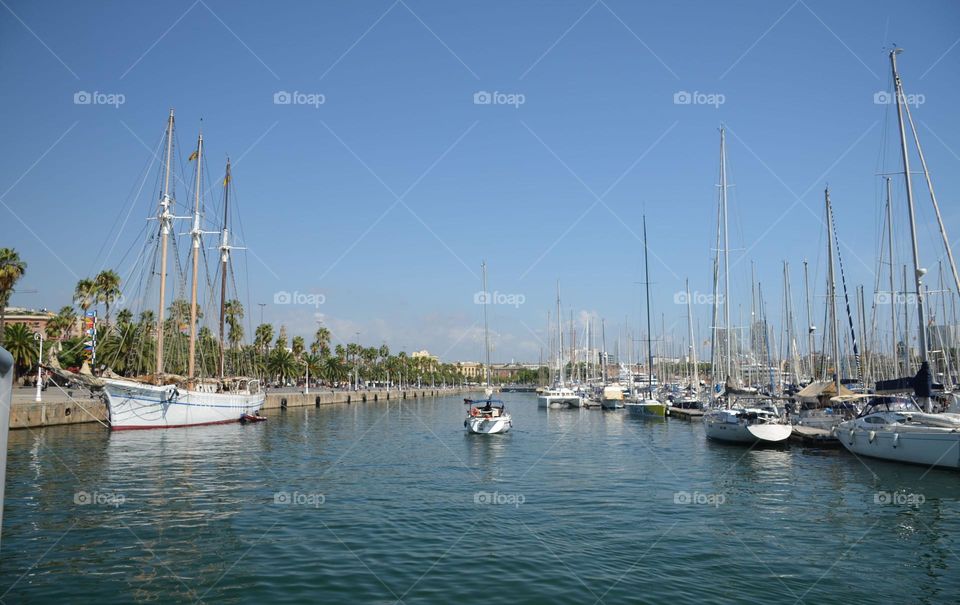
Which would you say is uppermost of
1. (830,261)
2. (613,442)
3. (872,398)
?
(830,261)

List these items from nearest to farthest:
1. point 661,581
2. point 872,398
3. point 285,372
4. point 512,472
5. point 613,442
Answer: point 661,581 → point 512,472 → point 872,398 → point 613,442 → point 285,372

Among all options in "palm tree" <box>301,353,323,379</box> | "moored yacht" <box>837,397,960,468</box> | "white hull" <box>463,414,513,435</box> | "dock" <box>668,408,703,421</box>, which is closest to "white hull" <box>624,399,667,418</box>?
"dock" <box>668,408,703,421</box>

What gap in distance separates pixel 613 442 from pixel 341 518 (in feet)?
95.9

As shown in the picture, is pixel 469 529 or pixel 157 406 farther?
pixel 157 406

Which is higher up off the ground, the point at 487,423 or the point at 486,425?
the point at 487,423

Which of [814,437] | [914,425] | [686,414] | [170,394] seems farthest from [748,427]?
[170,394]

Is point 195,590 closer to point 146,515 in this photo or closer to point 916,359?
point 146,515

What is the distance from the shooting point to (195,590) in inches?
546

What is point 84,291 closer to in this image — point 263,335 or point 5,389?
point 263,335

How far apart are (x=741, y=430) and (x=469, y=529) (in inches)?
1102

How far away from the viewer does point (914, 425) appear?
105 feet

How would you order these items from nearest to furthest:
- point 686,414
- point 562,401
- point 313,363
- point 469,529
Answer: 1. point 469,529
2. point 686,414
3. point 562,401
4. point 313,363

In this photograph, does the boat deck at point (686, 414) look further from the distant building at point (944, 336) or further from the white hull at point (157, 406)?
the white hull at point (157, 406)

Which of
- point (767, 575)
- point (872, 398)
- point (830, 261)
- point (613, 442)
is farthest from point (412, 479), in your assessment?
point (830, 261)
